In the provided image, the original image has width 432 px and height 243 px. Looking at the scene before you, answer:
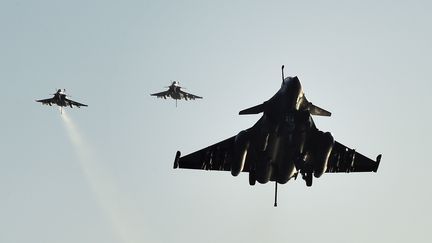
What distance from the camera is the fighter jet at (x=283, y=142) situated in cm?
4719

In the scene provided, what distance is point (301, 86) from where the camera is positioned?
46812 millimetres

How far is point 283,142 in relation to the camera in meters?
48.3

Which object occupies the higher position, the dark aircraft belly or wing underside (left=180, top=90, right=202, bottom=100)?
wing underside (left=180, top=90, right=202, bottom=100)

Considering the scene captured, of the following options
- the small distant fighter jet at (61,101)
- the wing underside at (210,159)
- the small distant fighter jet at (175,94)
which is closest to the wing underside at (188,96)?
the small distant fighter jet at (175,94)

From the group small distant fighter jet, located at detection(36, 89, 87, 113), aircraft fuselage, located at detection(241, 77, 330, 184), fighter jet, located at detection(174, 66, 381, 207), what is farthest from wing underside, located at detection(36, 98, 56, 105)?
aircraft fuselage, located at detection(241, 77, 330, 184)

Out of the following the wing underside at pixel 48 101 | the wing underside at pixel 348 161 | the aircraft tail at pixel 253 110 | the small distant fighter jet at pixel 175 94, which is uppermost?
the small distant fighter jet at pixel 175 94

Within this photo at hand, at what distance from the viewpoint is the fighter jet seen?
155 ft

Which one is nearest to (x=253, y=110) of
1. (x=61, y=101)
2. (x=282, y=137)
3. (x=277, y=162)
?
(x=282, y=137)

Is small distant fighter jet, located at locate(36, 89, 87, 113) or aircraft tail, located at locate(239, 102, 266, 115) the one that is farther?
small distant fighter jet, located at locate(36, 89, 87, 113)

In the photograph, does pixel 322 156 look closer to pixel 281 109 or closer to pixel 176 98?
pixel 281 109

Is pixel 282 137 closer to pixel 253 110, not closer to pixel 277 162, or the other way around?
pixel 253 110

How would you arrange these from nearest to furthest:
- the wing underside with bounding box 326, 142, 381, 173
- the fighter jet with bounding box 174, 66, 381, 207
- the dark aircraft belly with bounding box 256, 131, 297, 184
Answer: the fighter jet with bounding box 174, 66, 381, 207, the dark aircraft belly with bounding box 256, 131, 297, 184, the wing underside with bounding box 326, 142, 381, 173

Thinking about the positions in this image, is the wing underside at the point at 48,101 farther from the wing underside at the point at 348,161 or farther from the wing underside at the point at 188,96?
the wing underside at the point at 348,161

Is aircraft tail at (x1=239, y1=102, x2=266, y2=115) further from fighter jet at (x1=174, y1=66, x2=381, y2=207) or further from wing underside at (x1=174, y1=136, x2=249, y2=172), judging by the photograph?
wing underside at (x1=174, y1=136, x2=249, y2=172)
